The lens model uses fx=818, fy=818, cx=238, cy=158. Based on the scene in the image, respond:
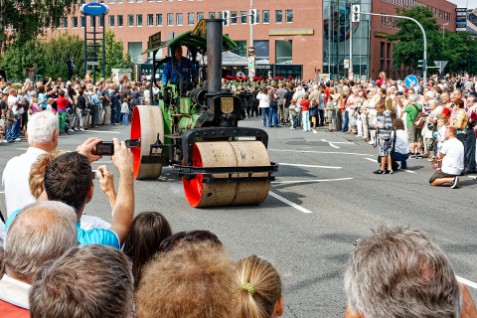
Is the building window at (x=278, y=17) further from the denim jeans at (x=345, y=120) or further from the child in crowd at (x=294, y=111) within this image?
the denim jeans at (x=345, y=120)

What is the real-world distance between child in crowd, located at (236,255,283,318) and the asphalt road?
2488 millimetres

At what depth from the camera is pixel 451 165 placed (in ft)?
50.3

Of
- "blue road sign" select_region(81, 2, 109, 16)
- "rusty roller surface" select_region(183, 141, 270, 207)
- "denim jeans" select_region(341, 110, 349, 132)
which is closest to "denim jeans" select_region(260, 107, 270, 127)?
"denim jeans" select_region(341, 110, 349, 132)

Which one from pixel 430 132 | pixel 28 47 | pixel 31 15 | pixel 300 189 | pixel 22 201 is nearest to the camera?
pixel 22 201

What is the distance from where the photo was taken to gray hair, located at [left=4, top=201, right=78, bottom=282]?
3488 millimetres

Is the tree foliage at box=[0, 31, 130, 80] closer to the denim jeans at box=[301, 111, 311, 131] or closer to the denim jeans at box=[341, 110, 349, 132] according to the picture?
the denim jeans at box=[301, 111, 311, 131]

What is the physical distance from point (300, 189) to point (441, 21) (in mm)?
125167

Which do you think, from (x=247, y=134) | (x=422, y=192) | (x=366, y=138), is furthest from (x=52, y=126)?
(x=366, y=138)

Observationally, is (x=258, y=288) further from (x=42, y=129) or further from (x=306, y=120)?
(x=306, y=120)

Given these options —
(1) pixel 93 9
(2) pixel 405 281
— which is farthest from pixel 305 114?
(2) pixel 405 281

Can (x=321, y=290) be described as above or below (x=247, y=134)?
below

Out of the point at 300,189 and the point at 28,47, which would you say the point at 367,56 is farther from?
the point at 300,189

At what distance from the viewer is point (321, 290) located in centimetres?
775

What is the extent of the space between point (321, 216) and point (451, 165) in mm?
4554
